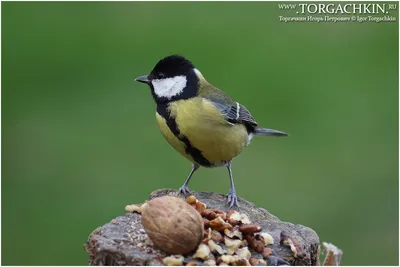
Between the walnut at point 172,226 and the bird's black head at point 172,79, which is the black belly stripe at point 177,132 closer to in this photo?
the bird's black head at point 172,79

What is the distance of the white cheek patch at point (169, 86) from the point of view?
3.64 m

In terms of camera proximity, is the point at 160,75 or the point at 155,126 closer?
the point at 160,75

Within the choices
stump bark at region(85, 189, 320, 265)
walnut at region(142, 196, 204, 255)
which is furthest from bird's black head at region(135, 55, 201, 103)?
walnut at region(142, 196, 204, 255)

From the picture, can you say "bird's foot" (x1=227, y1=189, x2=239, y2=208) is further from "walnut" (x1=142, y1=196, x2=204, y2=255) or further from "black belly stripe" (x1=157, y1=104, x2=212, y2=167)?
"walnut" (x1=142, y1=196, x2=204, y2=255)

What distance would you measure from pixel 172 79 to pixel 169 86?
40mm

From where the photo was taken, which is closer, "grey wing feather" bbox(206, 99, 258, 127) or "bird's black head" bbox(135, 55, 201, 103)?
"bird's black head" bbox(135, 55, 201, 103)

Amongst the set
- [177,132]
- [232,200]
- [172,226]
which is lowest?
[232,200]

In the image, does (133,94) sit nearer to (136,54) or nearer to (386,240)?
(136,54)

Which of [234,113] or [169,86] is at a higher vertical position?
[169,86]

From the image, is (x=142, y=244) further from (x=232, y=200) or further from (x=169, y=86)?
(x=169, y=86)

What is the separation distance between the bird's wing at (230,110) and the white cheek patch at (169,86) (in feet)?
0.51

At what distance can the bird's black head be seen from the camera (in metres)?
3.62

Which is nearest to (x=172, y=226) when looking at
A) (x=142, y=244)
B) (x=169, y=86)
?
(x=142, y=244)

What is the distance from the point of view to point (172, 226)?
2678 mm
